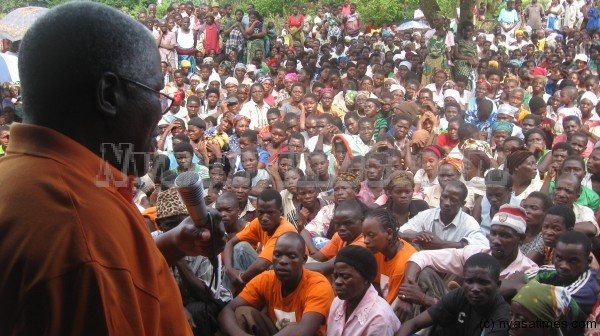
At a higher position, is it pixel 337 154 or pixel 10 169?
pixel 10 169

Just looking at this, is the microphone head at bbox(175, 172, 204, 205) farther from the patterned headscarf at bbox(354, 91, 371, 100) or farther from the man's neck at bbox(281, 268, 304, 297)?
the patterned headscarf at bbox(354, 91, 371, 100)

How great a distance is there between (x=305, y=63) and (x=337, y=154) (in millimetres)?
6357

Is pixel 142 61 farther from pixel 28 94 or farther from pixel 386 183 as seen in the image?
pixel 386 183

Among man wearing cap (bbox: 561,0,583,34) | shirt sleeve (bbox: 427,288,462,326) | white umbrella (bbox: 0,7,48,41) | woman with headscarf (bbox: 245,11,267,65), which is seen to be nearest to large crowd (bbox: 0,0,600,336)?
shirt sleeve (bbox: 427,288,462,326)

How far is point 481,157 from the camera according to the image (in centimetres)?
667

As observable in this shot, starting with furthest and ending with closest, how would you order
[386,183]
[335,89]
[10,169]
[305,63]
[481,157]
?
[305,63], [335,89], [481,157], [386,183], [10,169]

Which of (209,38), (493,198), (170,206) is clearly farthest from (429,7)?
(170,206)

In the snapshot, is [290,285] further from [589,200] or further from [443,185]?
[589,200]

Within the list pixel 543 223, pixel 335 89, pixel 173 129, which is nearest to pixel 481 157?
pixel 543 223

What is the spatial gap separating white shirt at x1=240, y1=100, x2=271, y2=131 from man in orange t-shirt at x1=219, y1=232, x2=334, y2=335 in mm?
5479

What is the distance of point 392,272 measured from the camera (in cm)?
455

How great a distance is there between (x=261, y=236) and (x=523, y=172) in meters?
2.36

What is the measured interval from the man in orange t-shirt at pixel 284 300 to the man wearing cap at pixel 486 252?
0.49 metres

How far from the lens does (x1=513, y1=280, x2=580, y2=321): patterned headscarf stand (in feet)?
10.6
